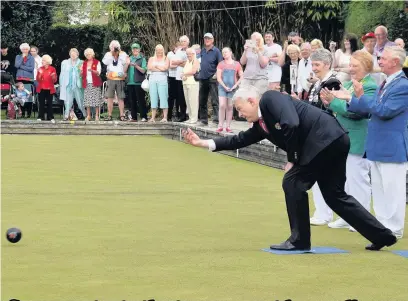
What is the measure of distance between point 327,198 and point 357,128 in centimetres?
126

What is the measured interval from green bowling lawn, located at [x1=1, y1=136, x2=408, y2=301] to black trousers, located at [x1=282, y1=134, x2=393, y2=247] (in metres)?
0.19

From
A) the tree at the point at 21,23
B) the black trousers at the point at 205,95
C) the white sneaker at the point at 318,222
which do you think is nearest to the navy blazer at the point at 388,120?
the white sneaker at the point at 318,222

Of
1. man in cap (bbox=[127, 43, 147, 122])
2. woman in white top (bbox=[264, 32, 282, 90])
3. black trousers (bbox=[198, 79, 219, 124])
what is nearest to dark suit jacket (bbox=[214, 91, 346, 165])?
woman in white top (bbox=[264, 32, 282, 90])

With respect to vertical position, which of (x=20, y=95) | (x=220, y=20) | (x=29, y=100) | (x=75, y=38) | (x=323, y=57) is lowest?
(x=29, y=100)

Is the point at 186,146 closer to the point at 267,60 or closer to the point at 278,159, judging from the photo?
the point at 267,60

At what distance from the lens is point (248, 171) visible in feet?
49.6

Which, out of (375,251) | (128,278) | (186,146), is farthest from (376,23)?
(128,278)

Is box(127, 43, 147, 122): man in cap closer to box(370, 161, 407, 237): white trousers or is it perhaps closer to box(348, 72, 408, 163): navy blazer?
box(370, 161, 407, 237): white trousers

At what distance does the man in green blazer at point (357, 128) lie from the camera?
940 cm

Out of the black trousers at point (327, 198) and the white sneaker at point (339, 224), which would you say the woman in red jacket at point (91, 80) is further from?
the black trousers at point (327, 198)

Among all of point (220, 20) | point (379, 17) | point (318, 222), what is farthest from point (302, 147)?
point (220, 20)

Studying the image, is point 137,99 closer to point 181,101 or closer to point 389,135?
point 181,101

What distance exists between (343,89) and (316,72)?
271 mm

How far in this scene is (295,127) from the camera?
8148 mm
